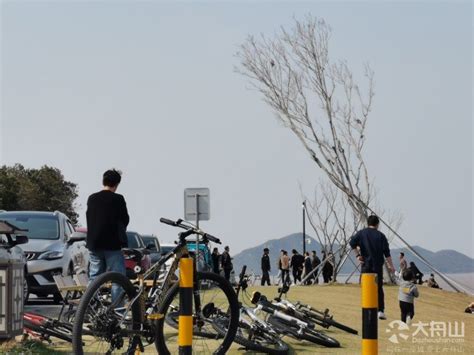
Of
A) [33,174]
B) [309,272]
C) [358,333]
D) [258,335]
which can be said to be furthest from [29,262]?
[33,174]

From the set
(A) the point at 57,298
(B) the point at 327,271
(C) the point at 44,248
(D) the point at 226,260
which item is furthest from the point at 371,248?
(D) the point at 226,260

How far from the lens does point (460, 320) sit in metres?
25.2

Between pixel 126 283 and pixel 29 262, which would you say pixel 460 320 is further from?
pixel 126 283

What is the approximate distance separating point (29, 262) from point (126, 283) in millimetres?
11190

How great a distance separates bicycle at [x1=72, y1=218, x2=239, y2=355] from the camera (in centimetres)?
973

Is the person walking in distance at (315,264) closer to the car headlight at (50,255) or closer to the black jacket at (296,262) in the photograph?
the black jacket at (296,262)

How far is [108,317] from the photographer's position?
32.4 feet

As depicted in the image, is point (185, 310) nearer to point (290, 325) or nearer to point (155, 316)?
point (155, 316)

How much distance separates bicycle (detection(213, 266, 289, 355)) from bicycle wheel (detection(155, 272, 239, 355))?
87 centimetres

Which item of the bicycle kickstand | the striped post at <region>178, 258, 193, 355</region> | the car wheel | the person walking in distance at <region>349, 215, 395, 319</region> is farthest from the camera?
the car wheel

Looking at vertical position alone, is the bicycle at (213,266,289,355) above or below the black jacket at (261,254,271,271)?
below

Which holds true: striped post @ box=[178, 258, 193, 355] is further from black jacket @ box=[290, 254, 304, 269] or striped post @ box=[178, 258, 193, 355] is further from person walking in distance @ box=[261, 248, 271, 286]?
person walking in distance @ box=[261, 248, 271, 286]

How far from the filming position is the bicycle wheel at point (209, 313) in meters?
10.5

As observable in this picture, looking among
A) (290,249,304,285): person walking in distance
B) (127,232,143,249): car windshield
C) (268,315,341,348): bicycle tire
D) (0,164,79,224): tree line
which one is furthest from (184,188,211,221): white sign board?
(0,164,79,224): tree line
